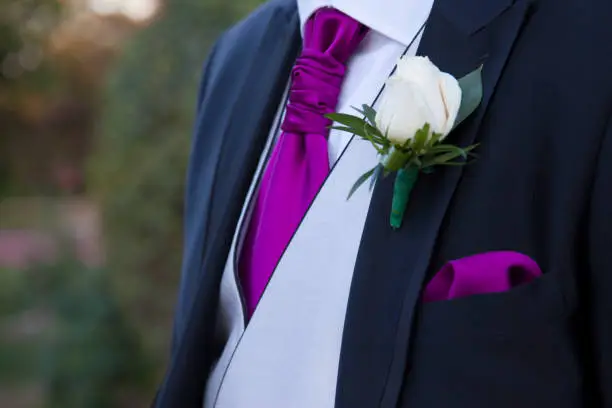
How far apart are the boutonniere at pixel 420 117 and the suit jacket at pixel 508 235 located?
0.06 ft

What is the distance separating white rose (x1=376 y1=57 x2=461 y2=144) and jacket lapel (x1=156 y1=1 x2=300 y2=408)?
335mm

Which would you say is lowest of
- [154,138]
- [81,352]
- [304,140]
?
[81,352]

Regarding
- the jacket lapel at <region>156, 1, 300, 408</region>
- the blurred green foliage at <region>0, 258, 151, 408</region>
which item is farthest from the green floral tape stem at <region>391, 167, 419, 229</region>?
the blurred green foliage at <region>0, 258, 151, 408</region>

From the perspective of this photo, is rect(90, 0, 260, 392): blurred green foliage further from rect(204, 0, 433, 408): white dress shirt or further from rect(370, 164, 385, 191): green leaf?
rect(370, 164, 385, 191): green leaf

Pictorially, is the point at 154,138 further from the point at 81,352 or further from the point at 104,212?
the point at 81,352

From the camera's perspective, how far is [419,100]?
689 mm

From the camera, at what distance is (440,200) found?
71 centimetres

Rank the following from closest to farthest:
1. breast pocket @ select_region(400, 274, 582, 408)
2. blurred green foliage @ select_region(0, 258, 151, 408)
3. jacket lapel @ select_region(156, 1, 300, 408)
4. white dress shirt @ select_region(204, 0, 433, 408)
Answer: breast pocket @ select_region(400, 274, 582, 408) < white dress shirt @ select_region(204, 0, 433, 408) < jacket lapel @ select_region(156, 1, 300, 408) < blurred green foliage @ select_region(0, 258, 151, 408)

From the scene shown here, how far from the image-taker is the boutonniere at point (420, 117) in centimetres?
69

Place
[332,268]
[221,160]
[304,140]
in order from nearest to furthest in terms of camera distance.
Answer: [332,268] → [304,140] → [221,160]

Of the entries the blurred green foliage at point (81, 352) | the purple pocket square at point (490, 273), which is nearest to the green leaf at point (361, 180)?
the purple pocket square at point (490, 273)

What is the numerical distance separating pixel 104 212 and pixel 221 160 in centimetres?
140

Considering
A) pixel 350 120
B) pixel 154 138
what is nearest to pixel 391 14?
pixel 350 120

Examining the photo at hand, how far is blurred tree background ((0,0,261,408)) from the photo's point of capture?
87.9 inches
